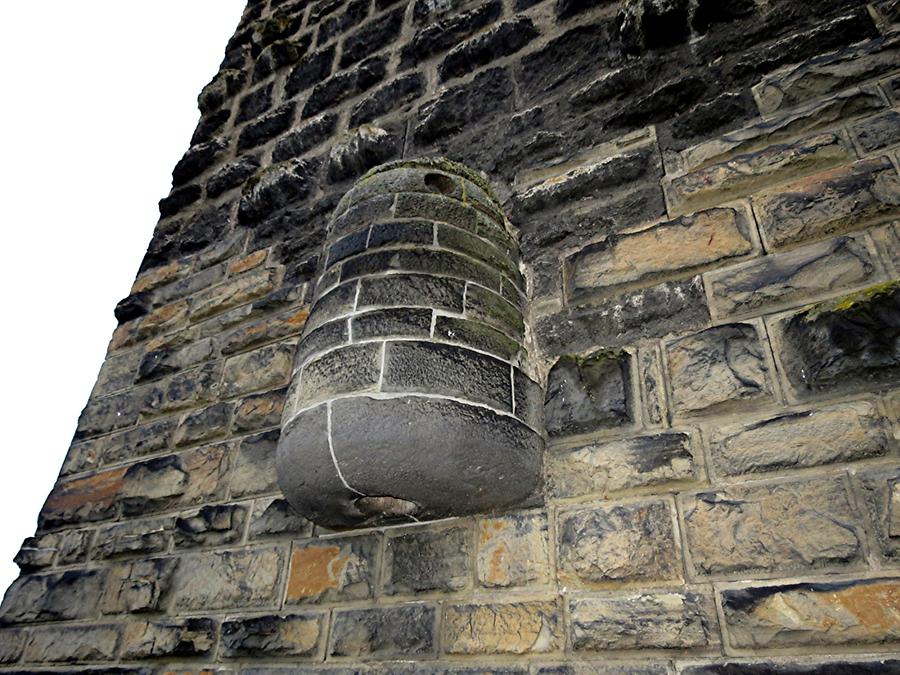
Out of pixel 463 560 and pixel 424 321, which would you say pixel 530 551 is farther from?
pixel 424 321

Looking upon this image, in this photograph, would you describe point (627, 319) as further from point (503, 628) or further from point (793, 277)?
point (503, 628)

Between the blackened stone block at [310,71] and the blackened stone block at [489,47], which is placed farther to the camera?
the blackened stone block at [310,71]

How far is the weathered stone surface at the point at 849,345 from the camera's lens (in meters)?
1.21

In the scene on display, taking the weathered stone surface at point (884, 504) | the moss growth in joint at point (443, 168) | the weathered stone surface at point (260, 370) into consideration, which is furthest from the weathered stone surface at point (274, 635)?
the moss growth in joint at point (443, 168)

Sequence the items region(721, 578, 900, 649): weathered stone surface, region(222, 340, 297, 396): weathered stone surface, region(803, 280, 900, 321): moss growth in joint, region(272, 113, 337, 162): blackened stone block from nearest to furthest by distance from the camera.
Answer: region(721, 578, 900, 649): weathered stone surface
region(803, 280, 900, 321): moss growth in joint
region(222, 340, 297, 396): weathered stone surface
region(272, 113, 337, 162): blackened stone block

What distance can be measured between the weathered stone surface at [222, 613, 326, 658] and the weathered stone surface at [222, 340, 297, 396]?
79 cm

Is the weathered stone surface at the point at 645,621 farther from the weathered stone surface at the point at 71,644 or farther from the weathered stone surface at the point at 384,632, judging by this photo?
the weathered stone surface at the point at 71,644

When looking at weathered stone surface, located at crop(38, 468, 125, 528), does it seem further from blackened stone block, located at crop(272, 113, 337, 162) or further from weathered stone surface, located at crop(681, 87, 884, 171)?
weathered stone surface, located at crop(681, 87, 884, 171)

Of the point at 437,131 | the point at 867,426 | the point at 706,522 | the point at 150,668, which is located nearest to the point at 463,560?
the point at 706,522

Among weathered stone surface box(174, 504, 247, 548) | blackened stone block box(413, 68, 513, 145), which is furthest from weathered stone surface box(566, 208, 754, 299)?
weathered stone surface box(174, 504, 247, 548)

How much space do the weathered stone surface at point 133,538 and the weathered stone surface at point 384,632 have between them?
32.2 inches

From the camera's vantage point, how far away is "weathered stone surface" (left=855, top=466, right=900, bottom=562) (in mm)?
1062

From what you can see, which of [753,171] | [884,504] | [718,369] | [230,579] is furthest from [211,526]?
[753,171]

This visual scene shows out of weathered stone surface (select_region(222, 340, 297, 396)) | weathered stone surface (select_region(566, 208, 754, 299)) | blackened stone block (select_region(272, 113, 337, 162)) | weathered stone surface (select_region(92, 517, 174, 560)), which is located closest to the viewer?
weathered stone surface (select_region(566, 208, 754, 299))
